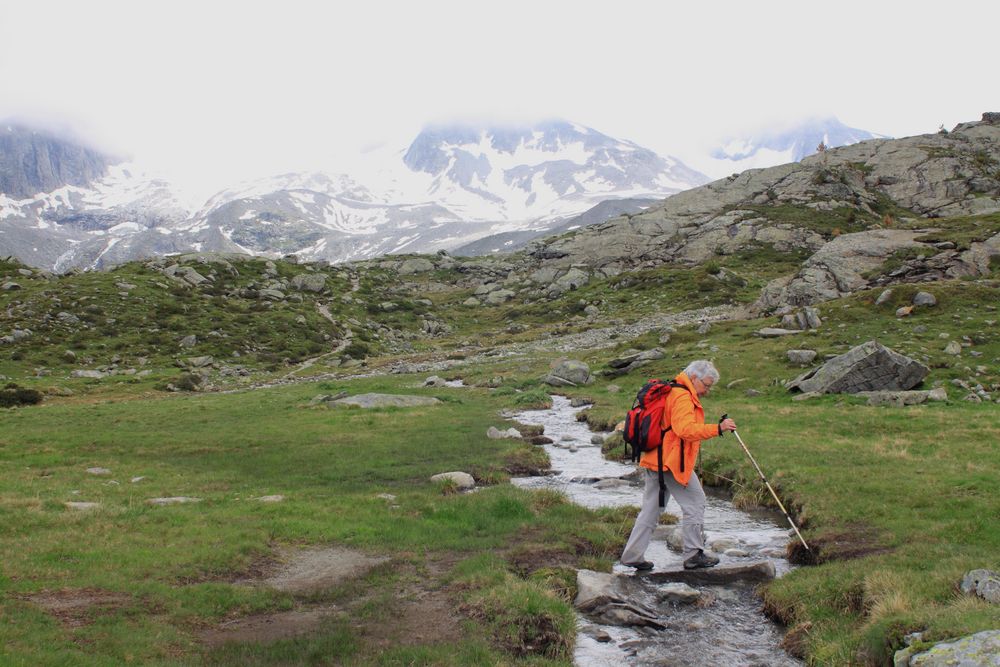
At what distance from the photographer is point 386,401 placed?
44.6 meters

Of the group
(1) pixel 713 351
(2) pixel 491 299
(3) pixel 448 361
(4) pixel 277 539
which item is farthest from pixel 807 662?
(2) pixel 491 299

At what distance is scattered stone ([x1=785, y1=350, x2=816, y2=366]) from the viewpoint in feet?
134

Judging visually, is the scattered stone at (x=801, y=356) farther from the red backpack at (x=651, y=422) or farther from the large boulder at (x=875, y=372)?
the red backpack at (x=651, y=422)

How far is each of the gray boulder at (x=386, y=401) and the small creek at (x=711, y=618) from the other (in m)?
22.7

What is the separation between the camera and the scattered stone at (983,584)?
998 cm

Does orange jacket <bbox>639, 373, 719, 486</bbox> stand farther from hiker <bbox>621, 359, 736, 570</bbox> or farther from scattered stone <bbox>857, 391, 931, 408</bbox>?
scattered stone <bbox>857, 391, 931, 408</bbox>

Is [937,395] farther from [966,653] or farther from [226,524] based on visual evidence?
[226,524]

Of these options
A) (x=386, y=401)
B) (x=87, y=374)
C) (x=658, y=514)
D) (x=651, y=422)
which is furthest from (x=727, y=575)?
A: (x=87, y=374)

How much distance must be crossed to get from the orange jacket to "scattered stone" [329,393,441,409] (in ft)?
101

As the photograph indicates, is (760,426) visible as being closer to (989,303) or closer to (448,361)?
(989,303)

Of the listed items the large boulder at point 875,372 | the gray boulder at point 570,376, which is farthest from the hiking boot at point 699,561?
the gray boulder at point 570,376

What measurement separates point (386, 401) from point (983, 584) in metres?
38.0

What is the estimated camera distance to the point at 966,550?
13250 mm

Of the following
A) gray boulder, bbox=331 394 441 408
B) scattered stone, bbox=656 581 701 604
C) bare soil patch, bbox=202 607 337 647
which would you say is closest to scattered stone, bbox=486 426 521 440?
gray boulder, bbox=331 394 441 408
